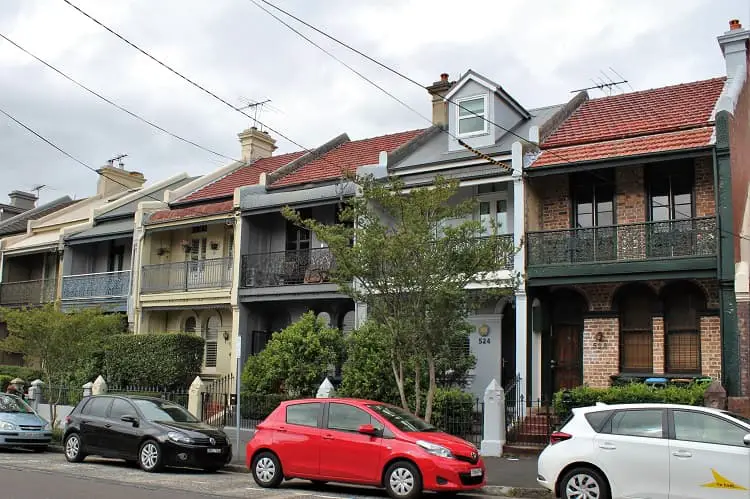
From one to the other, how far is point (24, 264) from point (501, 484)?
2658 centimetres

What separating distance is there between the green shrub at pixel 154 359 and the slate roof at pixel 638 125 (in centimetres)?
1120

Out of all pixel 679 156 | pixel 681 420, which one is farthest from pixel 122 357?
pixel 681 420

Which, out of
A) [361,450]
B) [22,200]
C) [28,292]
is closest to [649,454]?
[361,450]

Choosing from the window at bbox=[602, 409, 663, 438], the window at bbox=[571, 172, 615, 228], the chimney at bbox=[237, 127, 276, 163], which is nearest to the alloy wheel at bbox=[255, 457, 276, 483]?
the window at bbox=[602, 409, 663, 438]

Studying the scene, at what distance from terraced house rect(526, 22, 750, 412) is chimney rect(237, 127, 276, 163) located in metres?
13.8

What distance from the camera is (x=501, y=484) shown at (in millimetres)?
12492

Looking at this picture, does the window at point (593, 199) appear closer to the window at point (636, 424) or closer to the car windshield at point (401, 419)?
the car windshield at point (401, 419)

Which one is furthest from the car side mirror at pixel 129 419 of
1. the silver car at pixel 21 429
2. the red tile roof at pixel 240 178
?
the red tile roof at pixel 240 178

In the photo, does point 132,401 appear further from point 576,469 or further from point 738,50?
point 738,50

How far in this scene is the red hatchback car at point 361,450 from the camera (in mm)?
10977

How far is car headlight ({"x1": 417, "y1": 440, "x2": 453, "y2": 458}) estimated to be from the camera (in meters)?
11.0

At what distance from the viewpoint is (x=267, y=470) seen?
40.5ft

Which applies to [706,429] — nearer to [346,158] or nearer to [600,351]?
[600,351]

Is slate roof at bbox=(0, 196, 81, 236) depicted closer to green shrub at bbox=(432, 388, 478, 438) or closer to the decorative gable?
the decorative gable
